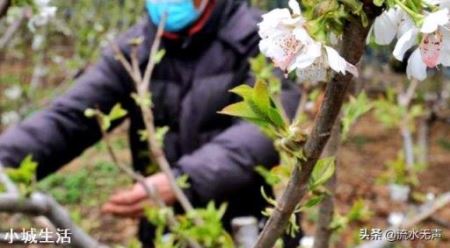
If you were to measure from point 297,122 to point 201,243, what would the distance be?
999 mm

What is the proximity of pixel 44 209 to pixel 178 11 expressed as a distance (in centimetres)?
97

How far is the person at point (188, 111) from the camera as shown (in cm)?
208

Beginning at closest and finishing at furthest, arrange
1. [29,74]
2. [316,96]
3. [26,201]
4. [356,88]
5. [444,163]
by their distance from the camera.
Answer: [26,201]
[356,88]
[316,96]
[444,163]
[29,74]

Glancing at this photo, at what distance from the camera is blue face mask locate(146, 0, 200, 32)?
7.07 ft

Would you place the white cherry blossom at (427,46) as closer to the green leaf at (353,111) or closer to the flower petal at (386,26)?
the flower petal at (386,26)

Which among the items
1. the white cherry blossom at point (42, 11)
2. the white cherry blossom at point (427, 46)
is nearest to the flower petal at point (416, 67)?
the white cherry blossom at point (427, 46)

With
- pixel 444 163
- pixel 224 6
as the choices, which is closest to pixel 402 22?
pixel 224 6

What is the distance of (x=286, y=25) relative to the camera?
0.76 meters

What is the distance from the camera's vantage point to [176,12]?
217cm

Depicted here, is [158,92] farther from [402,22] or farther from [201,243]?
A: [402,22]

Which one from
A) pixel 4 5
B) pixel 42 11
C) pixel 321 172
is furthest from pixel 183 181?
pixel 321 172

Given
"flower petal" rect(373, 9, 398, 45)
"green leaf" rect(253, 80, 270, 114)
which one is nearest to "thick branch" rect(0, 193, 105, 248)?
"green leaf" rect(253, 80, 270, 114)

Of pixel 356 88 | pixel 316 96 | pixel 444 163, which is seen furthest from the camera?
pixel 444 163

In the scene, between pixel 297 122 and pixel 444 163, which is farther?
pixel 444 163
